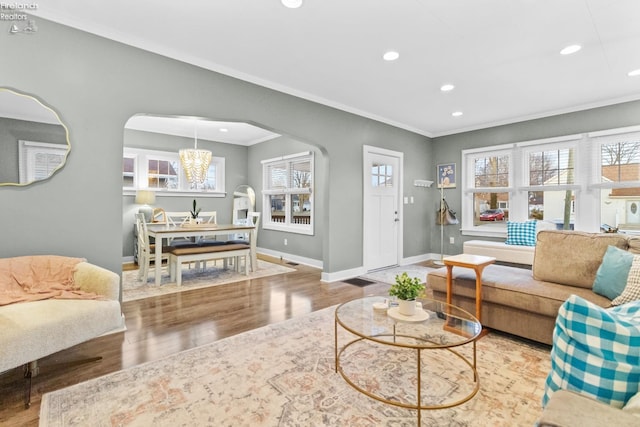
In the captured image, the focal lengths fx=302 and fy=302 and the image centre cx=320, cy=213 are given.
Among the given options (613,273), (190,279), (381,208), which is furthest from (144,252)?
(613,273)

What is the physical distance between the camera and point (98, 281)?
2.16 metres

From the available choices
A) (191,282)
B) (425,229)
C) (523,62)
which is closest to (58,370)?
A: (191,282)

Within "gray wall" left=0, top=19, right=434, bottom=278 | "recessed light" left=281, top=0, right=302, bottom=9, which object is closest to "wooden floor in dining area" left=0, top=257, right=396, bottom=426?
"gray wall" left=0, top=19, right=434, bottom=278

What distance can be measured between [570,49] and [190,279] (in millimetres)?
5268

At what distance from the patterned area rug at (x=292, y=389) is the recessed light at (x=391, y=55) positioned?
2.72m

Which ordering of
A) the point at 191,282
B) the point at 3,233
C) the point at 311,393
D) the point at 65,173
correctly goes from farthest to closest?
the point at 191,282, the point at 65,173, the point at 3,233, the point at 311,393

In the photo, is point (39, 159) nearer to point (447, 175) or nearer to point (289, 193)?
point (289, 193)

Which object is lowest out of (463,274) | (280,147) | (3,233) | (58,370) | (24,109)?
(58,370)

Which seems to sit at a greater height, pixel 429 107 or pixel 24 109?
pixel 429 107

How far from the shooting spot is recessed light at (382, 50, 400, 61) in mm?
2979

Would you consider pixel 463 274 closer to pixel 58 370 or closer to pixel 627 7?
pixel 627 7

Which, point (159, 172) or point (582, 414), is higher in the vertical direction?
point (159, 172)

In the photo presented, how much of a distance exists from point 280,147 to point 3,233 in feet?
15.2

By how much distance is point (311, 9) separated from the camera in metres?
2.33
